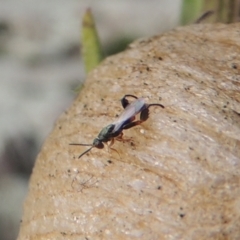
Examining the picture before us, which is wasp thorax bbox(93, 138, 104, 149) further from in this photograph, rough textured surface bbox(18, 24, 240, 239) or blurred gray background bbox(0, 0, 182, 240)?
blurred gray background bbox(0, 0, 182, 240)

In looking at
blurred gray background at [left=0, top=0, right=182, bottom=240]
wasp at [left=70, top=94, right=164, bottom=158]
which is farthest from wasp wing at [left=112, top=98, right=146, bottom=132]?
blurred gray background at [left=0, top=0, right=182, bottom=240]

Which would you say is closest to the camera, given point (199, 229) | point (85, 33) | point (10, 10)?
point (199, 229)

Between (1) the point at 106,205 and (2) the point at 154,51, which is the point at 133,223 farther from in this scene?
(2) the point at 154,51

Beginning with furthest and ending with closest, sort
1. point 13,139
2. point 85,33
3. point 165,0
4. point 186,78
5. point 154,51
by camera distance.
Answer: point 165,0
point 13,139
point 85,33
point 154,51
point 186,78

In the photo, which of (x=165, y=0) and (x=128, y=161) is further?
(x=165, y=0)

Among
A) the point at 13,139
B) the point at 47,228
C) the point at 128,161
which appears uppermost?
the point at 128,161

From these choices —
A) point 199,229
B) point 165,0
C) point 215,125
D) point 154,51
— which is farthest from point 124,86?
point 165,0

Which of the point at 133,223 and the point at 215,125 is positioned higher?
the point at 215,125
